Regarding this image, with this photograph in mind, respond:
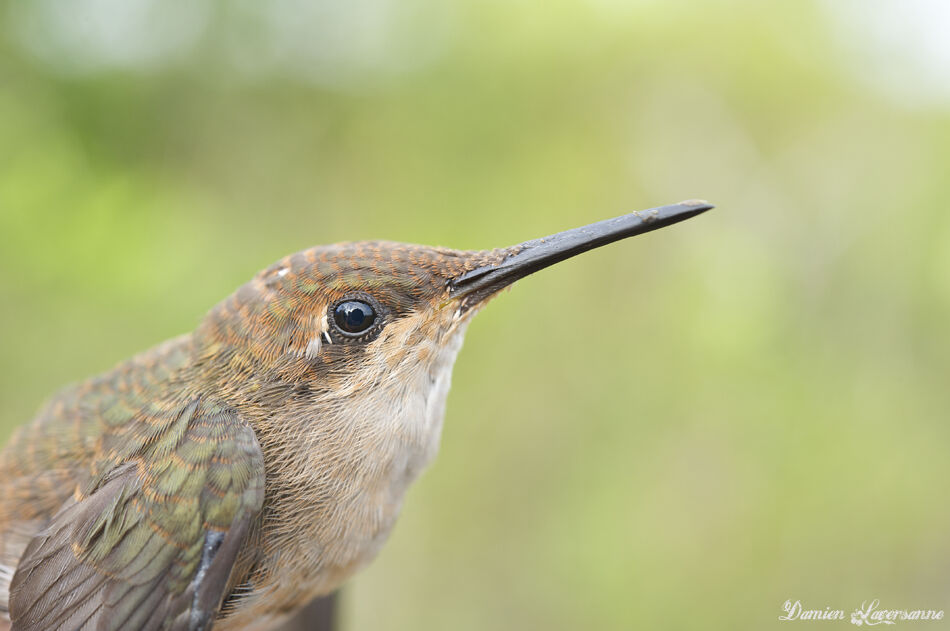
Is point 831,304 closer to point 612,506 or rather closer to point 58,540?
point 612,506

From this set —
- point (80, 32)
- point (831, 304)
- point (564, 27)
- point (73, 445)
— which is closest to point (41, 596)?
point (73, 445)

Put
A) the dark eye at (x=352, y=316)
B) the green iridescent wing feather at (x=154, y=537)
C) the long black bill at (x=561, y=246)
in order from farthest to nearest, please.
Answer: the dark eye at (x=352, y=316) < the long black bill at (x=561, y=246) < the green iridescent wing feather at (x=154, y=537)

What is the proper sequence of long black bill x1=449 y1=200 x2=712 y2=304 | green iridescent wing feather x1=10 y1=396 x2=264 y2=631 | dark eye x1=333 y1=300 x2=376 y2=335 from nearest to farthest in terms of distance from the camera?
green iridescent wing feather x1=10 y1=396 x2=264 y2=631, long black bill x1=449 y1=200 x2=712 y2=304, dark eye x1=333 y1=300 x2=376 y2=335

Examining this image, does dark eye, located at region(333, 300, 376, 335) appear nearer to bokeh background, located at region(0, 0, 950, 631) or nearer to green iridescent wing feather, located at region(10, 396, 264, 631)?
green iridescent wing feather, located at region(10, 396, 264, 631)

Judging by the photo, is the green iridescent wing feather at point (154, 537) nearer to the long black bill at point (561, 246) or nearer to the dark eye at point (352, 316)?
the dark eye at point (352, 316)

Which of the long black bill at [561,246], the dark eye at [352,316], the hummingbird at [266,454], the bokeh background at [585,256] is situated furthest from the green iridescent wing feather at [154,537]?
the bokeh background at [585,256]

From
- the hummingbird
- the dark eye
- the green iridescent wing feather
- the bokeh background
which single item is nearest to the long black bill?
the hummingbird

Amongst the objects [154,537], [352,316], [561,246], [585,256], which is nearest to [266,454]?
[154,537]
